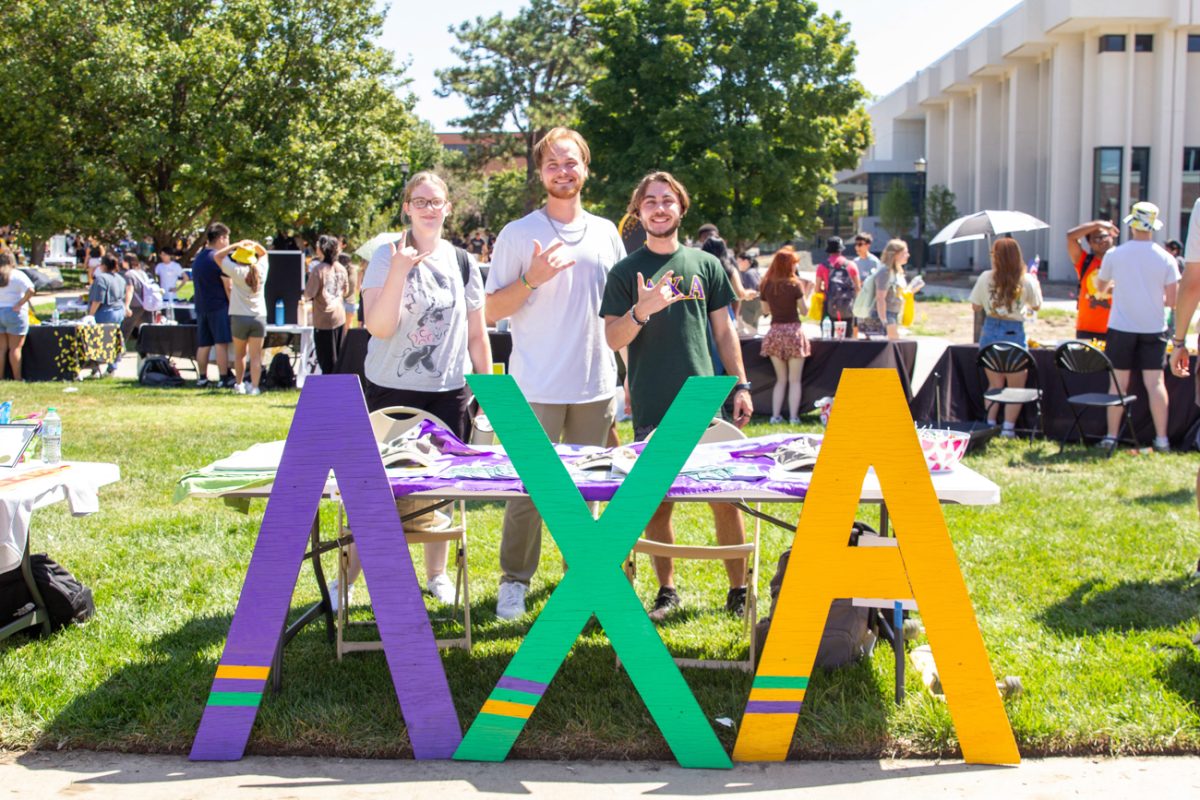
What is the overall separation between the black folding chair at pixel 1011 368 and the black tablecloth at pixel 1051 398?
0.10 meters

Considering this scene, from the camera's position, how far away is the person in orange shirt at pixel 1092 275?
1026 centimetres

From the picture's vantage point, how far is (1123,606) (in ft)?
16.6

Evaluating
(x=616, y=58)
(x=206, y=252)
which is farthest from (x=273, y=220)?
(x=206, y=252)

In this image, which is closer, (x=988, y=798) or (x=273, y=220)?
(x=988, y=798)

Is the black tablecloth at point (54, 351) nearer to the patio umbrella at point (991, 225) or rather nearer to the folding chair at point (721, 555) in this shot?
the patio umbrella at point (991, 225)

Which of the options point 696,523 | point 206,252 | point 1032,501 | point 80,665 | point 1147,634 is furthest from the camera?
point 206,252

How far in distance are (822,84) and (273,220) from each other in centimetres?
1853

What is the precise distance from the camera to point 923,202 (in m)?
50.9

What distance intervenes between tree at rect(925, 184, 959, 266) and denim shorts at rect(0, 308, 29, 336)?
123 ft

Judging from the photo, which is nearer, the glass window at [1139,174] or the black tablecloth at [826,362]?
the black tablecloth at [826,362]

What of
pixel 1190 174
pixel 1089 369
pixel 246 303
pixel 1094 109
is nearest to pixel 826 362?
pixel 1089 369

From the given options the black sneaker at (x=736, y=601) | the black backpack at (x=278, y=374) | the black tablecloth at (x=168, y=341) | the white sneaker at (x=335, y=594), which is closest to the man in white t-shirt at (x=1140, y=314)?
the black sneaker at (x=736, y=601)

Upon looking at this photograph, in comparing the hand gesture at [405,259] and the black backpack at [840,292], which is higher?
the hand gesture at [405,259]

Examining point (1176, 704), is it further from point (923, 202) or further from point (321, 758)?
point (923, 202)
